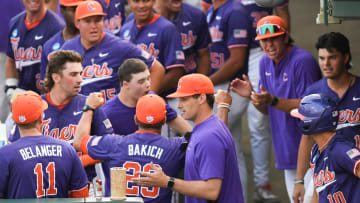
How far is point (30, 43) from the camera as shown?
908 cm

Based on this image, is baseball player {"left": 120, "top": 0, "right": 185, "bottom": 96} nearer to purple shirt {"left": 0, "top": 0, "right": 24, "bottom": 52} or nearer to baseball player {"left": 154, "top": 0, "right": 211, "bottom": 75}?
baseball player {"left": 154, "top": 0, "right": 211, "bottom": 75}

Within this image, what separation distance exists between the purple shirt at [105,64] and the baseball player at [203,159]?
2.01m

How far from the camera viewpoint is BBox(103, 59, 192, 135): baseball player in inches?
278

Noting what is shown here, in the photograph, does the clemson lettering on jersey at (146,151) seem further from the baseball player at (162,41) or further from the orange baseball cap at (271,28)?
the baseball player at (162,41)

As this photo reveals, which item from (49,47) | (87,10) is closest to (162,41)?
(87,10)

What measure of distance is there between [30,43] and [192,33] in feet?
6.18

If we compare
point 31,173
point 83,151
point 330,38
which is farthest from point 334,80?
point 31,173

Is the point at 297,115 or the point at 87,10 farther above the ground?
the point at 87,10

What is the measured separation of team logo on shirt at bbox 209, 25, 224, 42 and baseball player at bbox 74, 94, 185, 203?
9.64ft

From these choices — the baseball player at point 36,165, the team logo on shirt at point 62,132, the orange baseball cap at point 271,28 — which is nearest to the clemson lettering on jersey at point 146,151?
the baseball player at point 36,165

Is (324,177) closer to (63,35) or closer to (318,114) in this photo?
(318,114)

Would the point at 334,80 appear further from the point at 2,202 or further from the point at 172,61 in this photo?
the point at 2,202

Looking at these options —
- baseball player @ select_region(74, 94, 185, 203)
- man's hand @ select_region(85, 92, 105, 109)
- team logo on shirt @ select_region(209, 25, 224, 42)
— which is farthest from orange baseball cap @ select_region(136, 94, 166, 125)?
team logo on shirt @ select_region(209, 25, 224, 42)

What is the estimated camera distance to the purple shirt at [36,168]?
5598 millimetres
